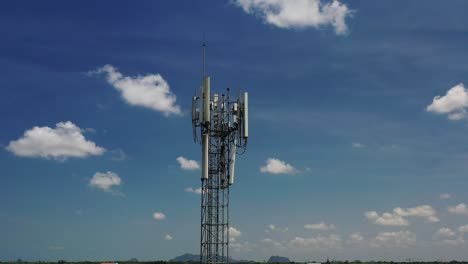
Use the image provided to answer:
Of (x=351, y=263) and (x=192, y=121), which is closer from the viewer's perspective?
(x=192, y=121)

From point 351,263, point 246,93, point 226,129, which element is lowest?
point 351,263

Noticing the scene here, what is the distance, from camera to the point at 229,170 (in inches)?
2822

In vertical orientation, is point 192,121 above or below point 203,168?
above

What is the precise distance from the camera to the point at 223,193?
7069cm

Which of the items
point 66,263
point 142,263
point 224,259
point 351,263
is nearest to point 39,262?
point 66,263

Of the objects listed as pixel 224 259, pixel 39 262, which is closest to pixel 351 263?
pixel 39 262

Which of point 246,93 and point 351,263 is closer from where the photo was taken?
point 246,93

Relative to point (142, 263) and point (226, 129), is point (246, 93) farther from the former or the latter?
point (142, 263)

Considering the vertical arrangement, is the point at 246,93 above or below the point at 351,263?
above

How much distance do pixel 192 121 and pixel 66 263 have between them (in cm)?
9771

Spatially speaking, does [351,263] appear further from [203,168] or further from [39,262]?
[203,168]

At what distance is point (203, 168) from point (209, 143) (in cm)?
375

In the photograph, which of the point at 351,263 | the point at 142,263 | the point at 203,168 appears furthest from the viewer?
the point at 351,263

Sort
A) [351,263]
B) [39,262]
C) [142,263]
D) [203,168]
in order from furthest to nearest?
[351,263] < [39,262] < [142,263] < [203,168]
